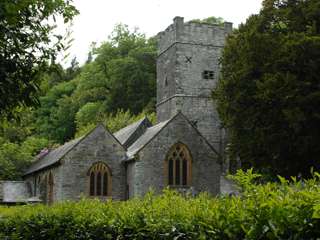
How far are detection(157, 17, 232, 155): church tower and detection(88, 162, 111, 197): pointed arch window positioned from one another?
A: 7236 millimetres

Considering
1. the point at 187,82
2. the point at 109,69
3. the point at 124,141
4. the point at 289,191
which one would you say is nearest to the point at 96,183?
the point at 124,141

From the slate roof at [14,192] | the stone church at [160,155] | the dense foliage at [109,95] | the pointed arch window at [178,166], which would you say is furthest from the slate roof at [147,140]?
the dense foliage at [109,95]

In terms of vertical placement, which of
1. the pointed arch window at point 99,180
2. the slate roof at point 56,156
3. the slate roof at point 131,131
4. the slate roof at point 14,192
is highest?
the slate roof at point 131,131

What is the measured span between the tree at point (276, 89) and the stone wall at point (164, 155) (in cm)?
210

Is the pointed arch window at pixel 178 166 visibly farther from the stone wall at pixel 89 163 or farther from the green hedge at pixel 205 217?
the green hedge at pixel 205 217

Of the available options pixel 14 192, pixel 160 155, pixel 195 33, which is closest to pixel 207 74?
pixel 195 33

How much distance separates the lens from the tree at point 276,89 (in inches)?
1056

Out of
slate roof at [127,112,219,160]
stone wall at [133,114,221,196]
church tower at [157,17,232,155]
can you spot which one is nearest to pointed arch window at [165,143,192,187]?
stone wall at [133,114,221,196]

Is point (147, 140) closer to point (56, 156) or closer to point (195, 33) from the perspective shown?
point (56, 156)

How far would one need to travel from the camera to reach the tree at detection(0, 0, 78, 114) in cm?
751

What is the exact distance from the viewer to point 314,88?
90.1 feet

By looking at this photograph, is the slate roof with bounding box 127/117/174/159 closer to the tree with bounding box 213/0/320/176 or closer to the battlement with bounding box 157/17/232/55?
the tree with bounding box 213/0/320/176

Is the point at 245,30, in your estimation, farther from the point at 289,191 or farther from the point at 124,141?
the point at 289,191

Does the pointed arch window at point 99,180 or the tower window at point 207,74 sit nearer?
the pointed arch window at point 99,180
